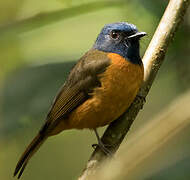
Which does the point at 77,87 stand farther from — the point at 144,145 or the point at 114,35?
the point at 144,145

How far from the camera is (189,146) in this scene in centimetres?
183

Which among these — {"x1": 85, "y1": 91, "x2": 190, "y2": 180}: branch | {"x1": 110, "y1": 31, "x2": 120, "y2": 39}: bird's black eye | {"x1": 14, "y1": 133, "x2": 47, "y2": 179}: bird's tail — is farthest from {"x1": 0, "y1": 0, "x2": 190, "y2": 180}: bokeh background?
{"x1": 85, "y1": 91, "x2": 190, "y2": 180}: branch

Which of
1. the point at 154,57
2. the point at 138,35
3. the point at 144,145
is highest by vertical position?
the point at 144,145

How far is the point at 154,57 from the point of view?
3.30 meters

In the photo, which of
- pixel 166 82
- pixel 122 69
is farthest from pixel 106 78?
pixel 166 82

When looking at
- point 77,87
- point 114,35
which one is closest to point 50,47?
point 77,87

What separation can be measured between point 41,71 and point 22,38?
58 cm

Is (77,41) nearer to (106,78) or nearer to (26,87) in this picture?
(106,78)

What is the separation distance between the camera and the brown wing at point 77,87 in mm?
3951

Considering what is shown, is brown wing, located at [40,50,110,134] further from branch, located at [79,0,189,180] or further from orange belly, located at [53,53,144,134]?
branch, located at [79,0,189,180]

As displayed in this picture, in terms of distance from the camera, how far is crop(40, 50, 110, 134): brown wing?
3.95 m

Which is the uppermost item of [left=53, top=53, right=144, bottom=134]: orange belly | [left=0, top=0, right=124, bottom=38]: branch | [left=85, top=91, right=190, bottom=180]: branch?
[left=0, top=0, right=124, bottom=38]: branch

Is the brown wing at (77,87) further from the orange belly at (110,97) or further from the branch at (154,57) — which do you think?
the branch at (154,57)

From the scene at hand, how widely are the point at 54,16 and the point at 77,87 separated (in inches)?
30.9
